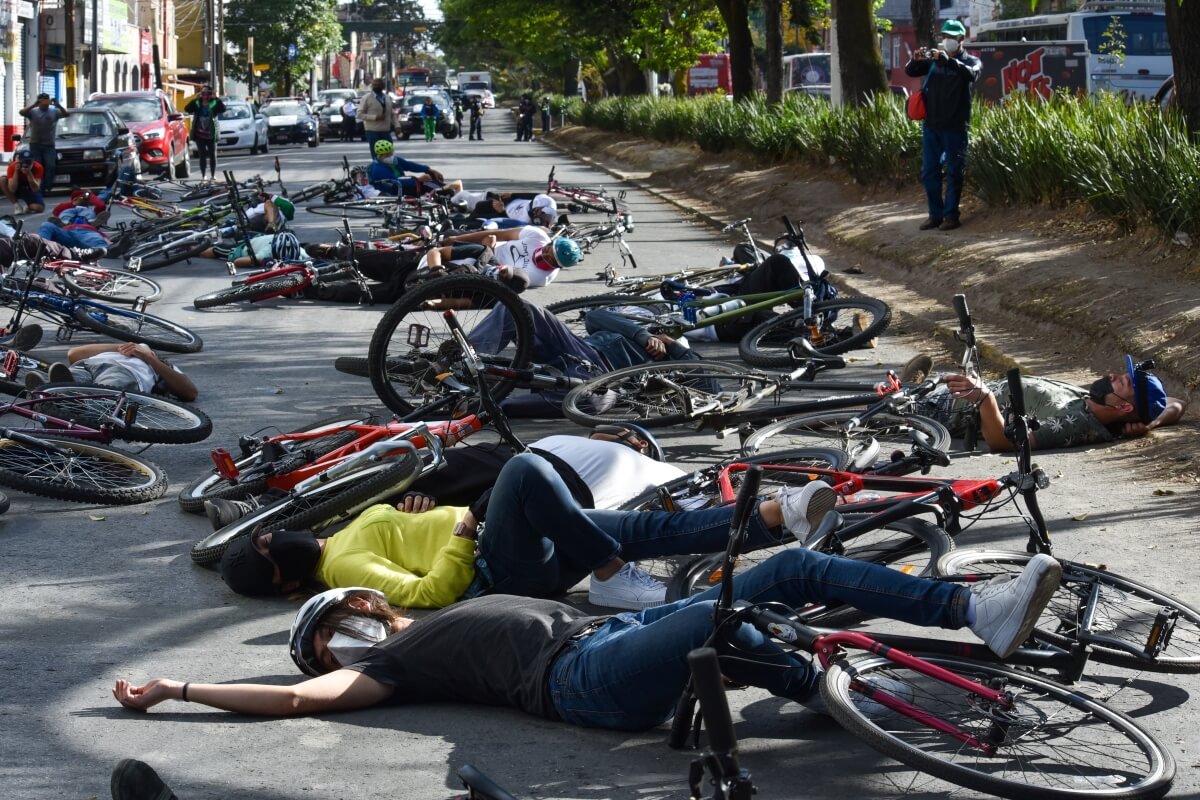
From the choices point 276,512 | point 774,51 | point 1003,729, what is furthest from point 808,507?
point 774,51

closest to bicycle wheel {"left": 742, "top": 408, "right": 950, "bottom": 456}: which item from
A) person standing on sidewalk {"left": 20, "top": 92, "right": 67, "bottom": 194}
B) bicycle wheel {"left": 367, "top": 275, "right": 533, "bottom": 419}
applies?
bicycle wheel {"left": 367, "top": 275, "right": 533, "bottom": 419}

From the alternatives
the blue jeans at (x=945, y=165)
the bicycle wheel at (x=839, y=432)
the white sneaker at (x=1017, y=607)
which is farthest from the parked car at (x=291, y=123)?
the white sneaker at (x=1017, y=607)

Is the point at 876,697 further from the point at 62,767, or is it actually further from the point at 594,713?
the point at 62,767

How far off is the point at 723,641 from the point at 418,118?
5608 centimetres

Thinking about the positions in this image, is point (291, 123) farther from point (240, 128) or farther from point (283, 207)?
point (283, 207)

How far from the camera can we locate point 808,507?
514 cm

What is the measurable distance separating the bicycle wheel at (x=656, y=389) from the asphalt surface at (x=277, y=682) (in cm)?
26

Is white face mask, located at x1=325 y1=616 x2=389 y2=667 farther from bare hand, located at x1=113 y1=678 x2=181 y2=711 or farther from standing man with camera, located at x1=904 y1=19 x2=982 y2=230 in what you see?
standing man with camera, located at x1=904 y1=19 x2=982 y2=230

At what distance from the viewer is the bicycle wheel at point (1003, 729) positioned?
3.95m

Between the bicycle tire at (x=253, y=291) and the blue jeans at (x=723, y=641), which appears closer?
the blue jeans at (x=723, y=641)

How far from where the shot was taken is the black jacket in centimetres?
1572

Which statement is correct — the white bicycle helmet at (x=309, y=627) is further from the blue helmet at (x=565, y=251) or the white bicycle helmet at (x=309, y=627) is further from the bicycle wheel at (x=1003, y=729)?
the blue helmet at (x=565, y=251)

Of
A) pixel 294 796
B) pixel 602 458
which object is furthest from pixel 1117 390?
pixel 294 796

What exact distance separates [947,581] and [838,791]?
847 millimetres
